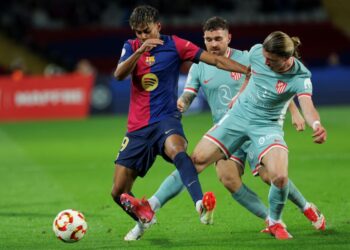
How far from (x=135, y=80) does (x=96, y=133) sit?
12377 millimetres

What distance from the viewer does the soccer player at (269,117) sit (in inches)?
307

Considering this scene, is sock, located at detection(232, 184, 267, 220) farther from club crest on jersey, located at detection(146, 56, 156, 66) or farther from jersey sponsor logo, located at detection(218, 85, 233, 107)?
club crest on jersey, located at detection(146, 56, 156, 66)

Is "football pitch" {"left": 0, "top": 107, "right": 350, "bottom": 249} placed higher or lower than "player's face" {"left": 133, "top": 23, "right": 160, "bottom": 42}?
lower

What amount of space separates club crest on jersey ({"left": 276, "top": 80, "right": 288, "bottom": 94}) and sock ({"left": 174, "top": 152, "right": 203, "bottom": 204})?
40.4 inches

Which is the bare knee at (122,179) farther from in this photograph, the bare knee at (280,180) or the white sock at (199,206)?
the bare knee at (280,180)

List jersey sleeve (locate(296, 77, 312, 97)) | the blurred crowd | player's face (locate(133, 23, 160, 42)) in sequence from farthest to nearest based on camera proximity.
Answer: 1. the blurred crowd
2. player's face (locate(133, 23, 160, 42))
3. jersey sleeve (locate(296, 77, 312, 97))

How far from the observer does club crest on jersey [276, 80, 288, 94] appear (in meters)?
7.94

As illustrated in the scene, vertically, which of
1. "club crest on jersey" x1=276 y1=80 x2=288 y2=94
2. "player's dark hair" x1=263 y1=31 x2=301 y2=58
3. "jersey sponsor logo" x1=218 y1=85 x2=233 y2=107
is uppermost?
"player's dark hair" x1=263 y1=31 x2=301 y2=58

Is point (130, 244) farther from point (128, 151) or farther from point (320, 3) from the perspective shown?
point (320, 3)

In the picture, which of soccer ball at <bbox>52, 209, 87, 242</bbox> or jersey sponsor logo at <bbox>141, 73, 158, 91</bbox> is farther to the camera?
jersey sponsor logo at <bbox>141, 73, 158, 91</bbox>

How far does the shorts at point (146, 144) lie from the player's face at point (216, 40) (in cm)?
94

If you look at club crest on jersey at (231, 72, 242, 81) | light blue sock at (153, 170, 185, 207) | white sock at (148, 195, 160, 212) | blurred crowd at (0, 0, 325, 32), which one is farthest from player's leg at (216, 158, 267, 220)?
blurred crowd at (0, 0, 325, 32)

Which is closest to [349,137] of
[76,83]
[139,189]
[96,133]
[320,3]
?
[96,133]

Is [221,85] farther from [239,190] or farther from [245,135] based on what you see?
[239,190]
